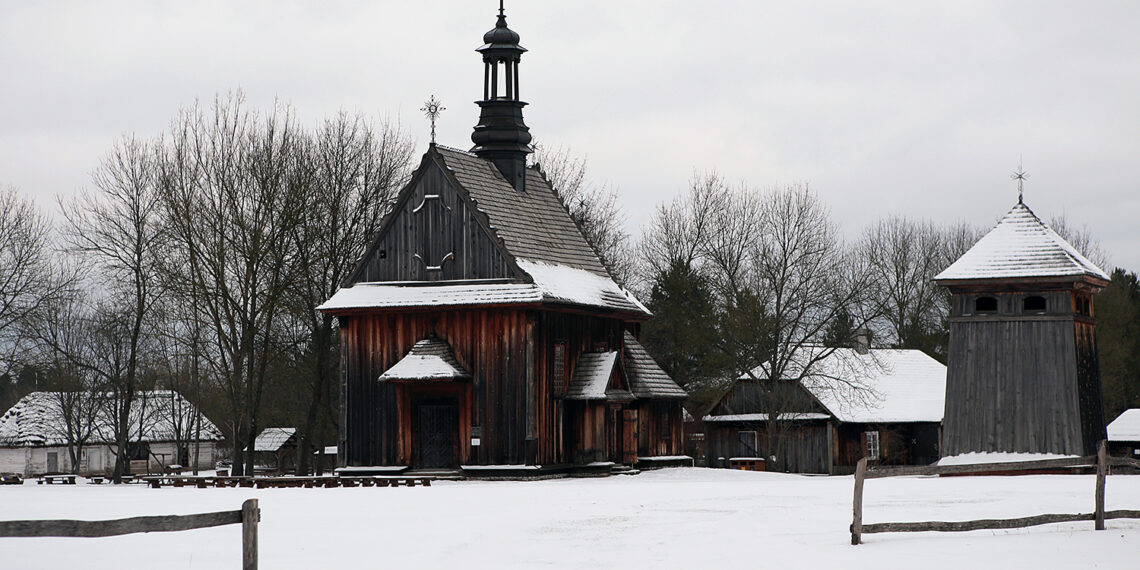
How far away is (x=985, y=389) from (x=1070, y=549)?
923 inches

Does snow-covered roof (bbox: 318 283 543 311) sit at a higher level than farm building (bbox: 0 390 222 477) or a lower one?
higher

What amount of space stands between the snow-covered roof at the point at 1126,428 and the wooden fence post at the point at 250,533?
159ft

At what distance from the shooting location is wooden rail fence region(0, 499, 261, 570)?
12.9 meters

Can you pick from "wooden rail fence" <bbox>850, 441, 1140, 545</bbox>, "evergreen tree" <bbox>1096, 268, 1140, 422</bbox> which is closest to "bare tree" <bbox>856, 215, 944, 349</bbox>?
"evergreen tree" <bbox>1096, 268, 1140, 422</bbox>

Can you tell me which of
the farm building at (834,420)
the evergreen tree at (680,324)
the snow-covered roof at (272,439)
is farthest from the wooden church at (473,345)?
the snow-covered roof at (272,439)

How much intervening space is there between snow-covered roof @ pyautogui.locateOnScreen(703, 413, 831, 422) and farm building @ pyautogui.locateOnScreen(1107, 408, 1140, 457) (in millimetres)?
11609

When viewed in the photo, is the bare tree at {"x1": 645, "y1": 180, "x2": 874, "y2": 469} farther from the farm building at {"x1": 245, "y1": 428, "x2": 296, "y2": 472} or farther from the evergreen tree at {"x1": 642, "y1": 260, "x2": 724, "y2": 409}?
the farm building at {"x1": 245, "y1": 428, "x2": 296, "y2": 472}

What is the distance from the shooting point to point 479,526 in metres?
21.6

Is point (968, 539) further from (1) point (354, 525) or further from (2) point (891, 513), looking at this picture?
(1) point (354, 525)

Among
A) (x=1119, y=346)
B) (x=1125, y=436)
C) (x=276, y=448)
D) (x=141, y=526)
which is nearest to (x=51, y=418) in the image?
(x=276, y=448)

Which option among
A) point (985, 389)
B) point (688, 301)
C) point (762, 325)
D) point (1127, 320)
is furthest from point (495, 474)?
point (1127, 320)

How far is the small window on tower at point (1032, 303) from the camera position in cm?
4022

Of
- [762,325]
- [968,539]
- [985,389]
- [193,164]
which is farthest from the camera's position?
[762,325]

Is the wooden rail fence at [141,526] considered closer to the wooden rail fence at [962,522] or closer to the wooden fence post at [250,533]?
the wooden fence post at [250,533]
